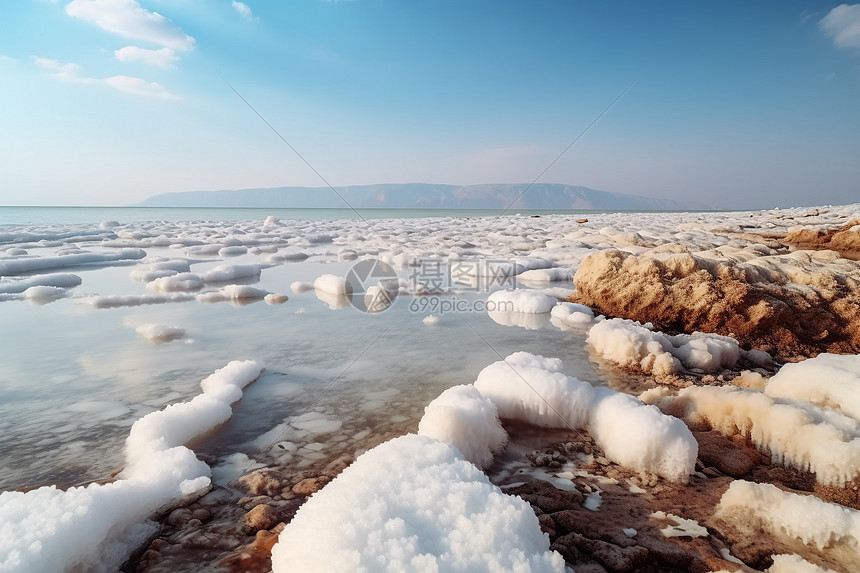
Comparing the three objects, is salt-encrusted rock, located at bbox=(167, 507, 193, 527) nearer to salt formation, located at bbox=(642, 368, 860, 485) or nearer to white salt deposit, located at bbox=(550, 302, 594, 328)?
salt formation, located at bbox=(642, 368, 860, 485)

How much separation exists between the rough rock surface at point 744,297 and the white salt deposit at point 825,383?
1.32 m

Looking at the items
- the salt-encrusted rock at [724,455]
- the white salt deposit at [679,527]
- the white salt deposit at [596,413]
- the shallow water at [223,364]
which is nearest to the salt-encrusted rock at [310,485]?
the shallow water at [223,364]

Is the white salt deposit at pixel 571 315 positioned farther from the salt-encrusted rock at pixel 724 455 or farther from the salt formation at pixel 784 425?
the salt-encrusted rock at pixel 724 455

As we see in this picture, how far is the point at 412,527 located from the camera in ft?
3.55

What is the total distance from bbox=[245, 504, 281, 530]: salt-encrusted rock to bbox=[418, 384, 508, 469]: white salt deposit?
23.2 inches

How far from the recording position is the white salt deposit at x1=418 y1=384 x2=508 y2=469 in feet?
5.56

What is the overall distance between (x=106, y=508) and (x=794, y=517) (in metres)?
2.02

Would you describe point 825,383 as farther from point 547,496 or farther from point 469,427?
point 469,427

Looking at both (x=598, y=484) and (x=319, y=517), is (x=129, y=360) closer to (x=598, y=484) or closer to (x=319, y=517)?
(x=319, y=517)

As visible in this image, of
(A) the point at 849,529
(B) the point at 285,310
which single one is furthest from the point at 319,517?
(B) the point at 285,310

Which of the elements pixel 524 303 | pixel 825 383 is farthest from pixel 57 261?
pixel 825 383

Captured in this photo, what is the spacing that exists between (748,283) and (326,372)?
11.2ft

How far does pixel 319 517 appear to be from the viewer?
110 centimetres

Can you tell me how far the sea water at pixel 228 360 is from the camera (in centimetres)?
189
